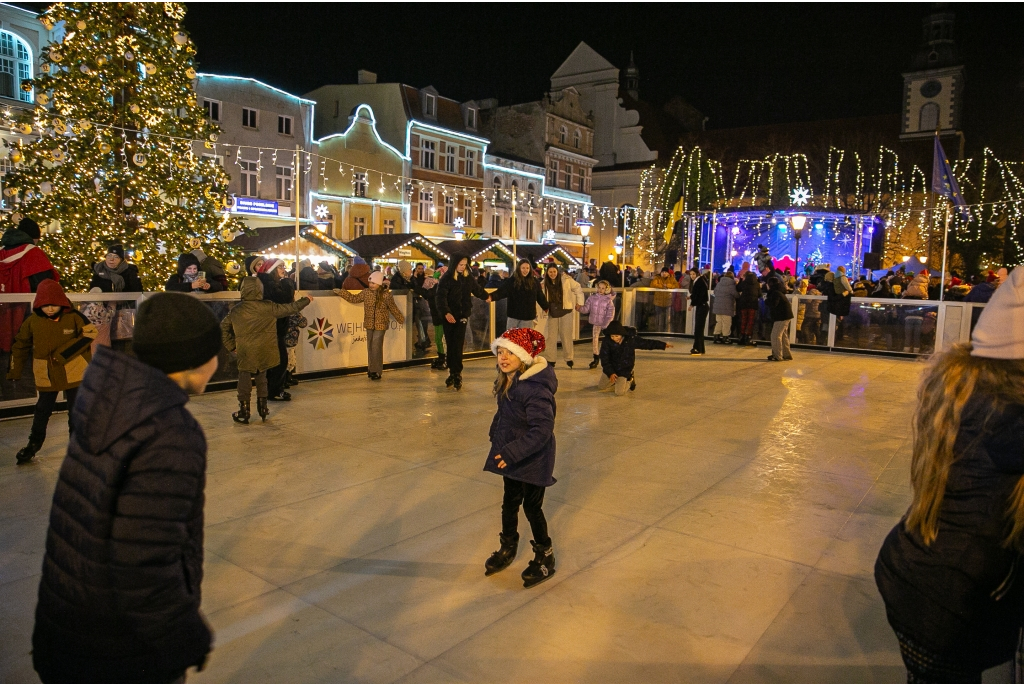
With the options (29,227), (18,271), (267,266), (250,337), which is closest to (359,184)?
(267,266)

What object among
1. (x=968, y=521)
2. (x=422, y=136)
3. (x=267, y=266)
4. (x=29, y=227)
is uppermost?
(x=422, y=136)

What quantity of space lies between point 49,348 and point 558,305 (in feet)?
24.8

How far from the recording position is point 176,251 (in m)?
11.1

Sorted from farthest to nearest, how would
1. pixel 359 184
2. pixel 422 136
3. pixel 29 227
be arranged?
pixel 422 136
pixel 359 184
pixel 29 227

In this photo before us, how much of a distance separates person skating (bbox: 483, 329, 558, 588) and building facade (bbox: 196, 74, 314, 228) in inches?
947

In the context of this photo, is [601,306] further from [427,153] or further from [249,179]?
[427,153]

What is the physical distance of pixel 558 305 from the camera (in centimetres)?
1147

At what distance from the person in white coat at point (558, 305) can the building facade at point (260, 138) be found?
17.3m

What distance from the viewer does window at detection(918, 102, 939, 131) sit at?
164 ft

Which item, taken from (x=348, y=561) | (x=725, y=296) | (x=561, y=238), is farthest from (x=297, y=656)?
(x=561, y=238)

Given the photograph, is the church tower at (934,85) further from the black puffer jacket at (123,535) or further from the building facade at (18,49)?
the black puffer jacket at (123,535)

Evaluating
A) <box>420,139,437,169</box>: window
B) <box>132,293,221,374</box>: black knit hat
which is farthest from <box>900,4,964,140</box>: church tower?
<box>132,293,221,374</box>: black knit hat

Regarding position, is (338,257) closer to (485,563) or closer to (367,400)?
(367,400)

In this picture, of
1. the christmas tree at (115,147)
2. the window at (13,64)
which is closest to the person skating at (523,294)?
the christmas tree at (115,147)
